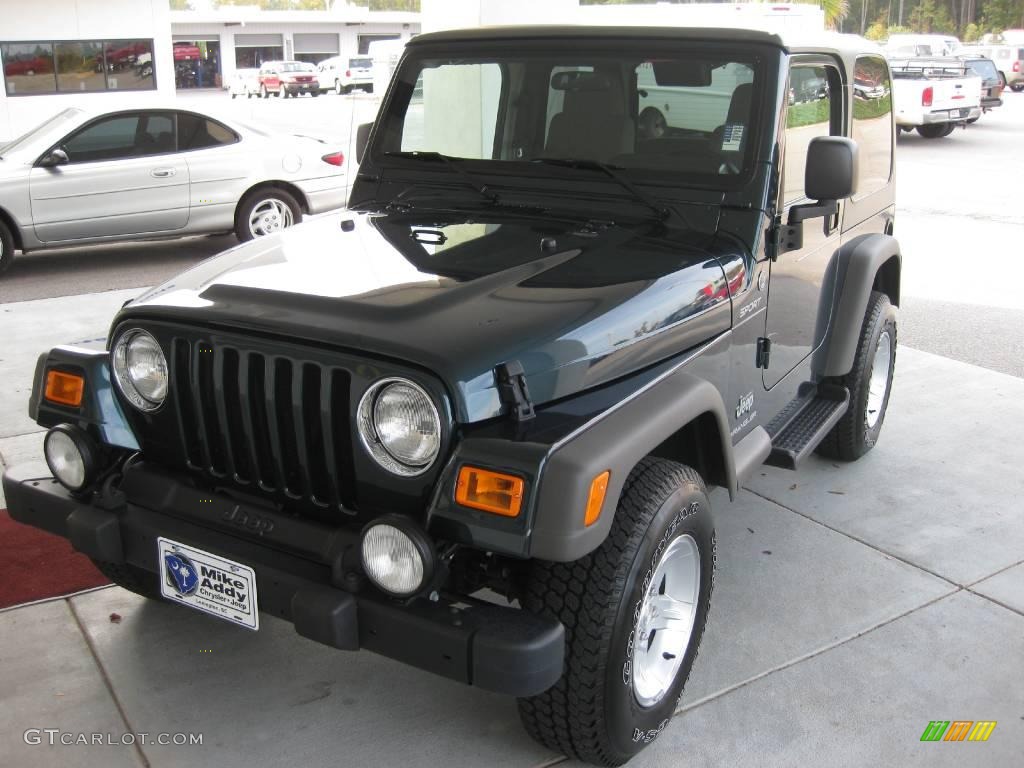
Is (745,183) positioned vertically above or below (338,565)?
above

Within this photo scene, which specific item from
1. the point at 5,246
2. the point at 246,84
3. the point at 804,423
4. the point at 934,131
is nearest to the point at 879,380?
the point at 804,423

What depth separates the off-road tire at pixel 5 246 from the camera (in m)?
8.81

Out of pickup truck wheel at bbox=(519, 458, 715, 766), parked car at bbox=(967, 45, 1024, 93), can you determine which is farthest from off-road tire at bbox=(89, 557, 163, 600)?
parked car at bbox=(967, 45, 1024, 93)

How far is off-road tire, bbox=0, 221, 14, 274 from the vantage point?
8812 mm

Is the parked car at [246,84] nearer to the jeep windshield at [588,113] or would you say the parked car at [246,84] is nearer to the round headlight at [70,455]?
the jeep windshield at [588,113]

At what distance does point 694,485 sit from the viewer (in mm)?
2881

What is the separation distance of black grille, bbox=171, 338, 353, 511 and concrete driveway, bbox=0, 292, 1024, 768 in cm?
79

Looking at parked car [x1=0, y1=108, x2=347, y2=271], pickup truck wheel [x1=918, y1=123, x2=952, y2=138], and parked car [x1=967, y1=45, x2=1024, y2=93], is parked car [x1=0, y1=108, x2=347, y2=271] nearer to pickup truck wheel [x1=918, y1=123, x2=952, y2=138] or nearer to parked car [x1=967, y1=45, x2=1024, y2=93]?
pickup truck wheel [x1=918, y1=123, x2=952, y2=138]

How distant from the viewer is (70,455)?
297 centimetres

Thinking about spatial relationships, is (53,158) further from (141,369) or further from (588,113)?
(141,369)

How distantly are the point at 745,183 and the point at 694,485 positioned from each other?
1101 millimetres

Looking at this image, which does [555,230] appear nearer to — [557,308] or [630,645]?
[557,308]

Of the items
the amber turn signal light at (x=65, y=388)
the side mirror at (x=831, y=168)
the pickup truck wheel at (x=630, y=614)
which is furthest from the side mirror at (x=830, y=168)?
the amber turn signal light at (x=65, y=388)

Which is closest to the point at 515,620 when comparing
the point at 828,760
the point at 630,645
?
the point at 630,645
